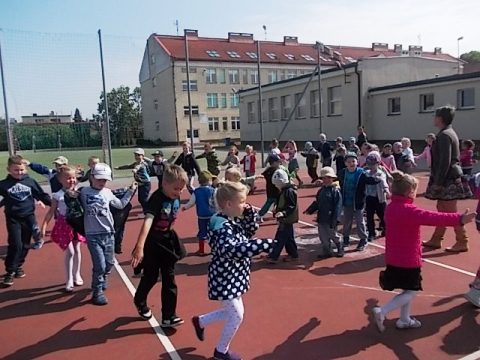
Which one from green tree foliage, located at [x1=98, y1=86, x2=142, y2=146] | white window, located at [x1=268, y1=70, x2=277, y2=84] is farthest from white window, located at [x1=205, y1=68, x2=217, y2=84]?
green tree foliage, located at [x1=98, y1=86, x2=142, y2=146]

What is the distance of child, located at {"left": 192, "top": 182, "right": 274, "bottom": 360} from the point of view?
347 centimetres

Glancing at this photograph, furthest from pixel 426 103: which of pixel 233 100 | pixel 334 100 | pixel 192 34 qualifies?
pixel 192 34

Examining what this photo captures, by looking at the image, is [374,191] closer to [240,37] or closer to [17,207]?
[17,207]

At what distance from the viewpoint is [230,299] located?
3.62m

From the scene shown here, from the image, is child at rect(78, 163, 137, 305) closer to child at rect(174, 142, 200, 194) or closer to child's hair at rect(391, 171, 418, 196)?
child's hair at rect(391, 171, 418, 196)

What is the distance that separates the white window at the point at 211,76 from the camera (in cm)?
5166

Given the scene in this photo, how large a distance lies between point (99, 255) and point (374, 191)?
4778 mm

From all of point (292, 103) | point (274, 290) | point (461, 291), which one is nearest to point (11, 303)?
point (274, 290)

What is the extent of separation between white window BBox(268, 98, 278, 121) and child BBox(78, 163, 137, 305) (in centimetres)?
3284

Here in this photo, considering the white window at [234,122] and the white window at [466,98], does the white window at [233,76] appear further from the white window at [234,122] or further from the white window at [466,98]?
the white window at [466,98]

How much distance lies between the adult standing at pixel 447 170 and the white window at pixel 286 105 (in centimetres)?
2924

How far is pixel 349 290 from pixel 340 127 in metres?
26.4

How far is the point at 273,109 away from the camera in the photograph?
37719mm

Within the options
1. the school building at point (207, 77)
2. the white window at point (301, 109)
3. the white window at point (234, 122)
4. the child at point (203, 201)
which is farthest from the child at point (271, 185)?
the white window at point (234, 122)
